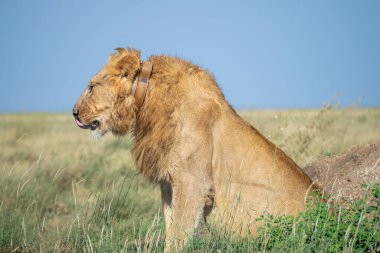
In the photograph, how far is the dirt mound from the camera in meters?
6.37

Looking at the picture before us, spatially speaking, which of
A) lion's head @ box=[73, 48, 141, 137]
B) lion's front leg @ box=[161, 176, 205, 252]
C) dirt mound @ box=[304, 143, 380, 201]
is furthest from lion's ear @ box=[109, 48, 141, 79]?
dirt mound @ box=[304, 143, 380, 201]

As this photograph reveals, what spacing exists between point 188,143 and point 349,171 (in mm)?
2410

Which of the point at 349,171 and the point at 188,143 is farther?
the point at 349,171

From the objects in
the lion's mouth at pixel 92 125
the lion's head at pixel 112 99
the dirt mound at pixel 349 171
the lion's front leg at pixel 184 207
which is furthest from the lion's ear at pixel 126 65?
the dirt mound at pixel 349 171

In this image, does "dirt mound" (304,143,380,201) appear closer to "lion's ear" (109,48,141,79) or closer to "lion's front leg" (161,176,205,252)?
"lion's front leg" (161,176,205,252)

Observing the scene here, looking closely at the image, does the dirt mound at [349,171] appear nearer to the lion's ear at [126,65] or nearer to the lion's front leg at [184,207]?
the lion's front leg at [184,207]

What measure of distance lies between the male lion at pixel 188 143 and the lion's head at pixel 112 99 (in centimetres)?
1

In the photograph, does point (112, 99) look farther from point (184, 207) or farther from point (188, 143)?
point (184, 207)

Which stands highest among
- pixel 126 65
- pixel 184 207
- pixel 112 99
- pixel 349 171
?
pixel 126 65

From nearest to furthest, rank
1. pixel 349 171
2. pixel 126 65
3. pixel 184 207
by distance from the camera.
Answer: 1. pixel 184 207
2. pixel 126 65
3. pixel 349 171

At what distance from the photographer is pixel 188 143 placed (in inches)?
213

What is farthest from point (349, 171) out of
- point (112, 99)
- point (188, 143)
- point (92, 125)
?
Result: point (92, 125)

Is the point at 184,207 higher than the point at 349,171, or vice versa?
the point at 349,171

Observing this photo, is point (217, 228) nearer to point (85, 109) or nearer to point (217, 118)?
point (217, 118)
